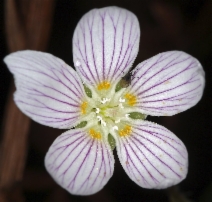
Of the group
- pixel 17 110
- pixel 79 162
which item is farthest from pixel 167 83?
pixel 17 110

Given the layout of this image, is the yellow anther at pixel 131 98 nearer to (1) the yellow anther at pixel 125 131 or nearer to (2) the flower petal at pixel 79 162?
(1) the yellow anther at pixel 125 131

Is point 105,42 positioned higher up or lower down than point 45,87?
higher up

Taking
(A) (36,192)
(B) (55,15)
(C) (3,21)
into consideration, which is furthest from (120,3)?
(A) (36,192)

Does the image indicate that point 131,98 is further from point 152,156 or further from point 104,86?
point 152,156

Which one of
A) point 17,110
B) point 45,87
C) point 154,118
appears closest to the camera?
point 45,87

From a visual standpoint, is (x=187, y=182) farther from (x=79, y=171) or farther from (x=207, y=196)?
(x=79, y=171)

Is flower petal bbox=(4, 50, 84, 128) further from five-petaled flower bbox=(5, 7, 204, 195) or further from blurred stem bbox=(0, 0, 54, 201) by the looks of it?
blurred stem bbox=(0, 0, 54, 201)

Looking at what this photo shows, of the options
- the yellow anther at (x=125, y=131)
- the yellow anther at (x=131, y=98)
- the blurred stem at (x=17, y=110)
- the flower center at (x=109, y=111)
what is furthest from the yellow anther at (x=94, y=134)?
the blurred stem at (x=17, y=110)
